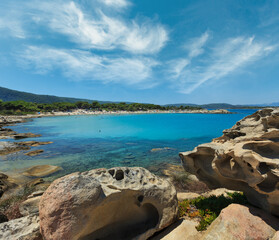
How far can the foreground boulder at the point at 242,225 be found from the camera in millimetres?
4078

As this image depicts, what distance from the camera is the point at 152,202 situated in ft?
16.5

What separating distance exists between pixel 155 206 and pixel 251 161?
3.42 metres

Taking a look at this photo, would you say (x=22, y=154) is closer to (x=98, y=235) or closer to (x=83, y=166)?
(x=83, y=166)

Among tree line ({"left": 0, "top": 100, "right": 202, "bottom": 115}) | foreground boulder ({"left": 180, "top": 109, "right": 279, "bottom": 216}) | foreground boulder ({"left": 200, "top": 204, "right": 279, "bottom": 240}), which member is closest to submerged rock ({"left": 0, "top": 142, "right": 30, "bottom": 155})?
foreground boulder ({"left": 180, "top": 109, "right": 279, "bottom": 216})

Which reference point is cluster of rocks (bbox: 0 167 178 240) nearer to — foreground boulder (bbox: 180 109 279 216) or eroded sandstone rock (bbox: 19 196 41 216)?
foreground boulder (bbox: 180 109 279 216)

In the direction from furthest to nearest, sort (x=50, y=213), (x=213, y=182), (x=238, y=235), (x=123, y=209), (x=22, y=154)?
(x=22, y=154), (x=213, y=182), (x=123, y=209), (x=238, y=235), (x=50, y=213)

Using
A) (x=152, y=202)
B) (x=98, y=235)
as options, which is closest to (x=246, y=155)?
(x=152, y=202)

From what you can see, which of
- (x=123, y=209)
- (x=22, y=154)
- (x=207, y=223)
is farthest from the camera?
(x=22, y=154)

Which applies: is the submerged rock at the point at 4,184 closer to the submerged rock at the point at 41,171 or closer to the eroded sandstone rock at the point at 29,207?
the submerged rock at the point at 41,171

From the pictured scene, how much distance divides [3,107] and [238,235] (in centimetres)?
12261

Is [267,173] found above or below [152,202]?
above

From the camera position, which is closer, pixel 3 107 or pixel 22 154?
pixel 22 154

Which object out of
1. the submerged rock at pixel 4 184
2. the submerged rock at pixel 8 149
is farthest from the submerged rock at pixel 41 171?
the submerged rock at pixel 8 149

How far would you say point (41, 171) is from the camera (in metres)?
13.1
